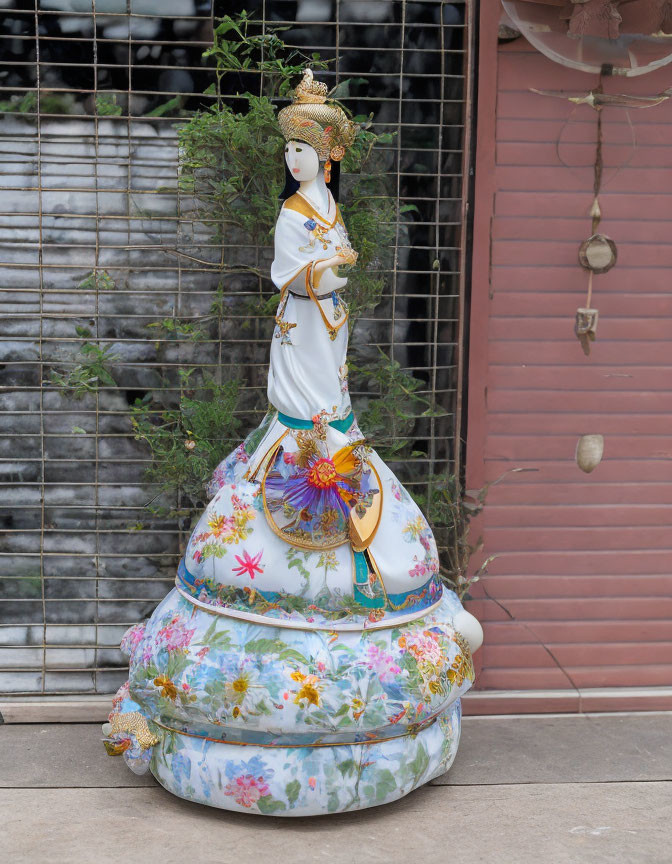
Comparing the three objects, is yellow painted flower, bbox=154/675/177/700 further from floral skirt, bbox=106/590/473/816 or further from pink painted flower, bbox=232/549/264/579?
pink painted flower, bbox=232/549/264/579

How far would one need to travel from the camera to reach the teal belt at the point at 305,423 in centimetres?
378

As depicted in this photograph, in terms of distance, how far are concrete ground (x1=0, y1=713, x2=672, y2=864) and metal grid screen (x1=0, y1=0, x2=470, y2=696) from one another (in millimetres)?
644

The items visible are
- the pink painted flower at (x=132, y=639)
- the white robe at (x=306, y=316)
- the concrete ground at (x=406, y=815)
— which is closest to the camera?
the concrete ground at (x=406, y=815)

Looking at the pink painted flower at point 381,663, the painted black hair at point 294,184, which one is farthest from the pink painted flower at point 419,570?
the painted black hair at point 294,184

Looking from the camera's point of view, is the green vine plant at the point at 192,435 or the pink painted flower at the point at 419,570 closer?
the pink painted flower at the point at 419,570

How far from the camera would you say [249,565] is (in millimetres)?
3742

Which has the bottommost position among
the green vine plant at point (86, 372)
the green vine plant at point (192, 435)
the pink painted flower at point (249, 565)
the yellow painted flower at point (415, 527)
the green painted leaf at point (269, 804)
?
the green painted leaf at point (269, 804)

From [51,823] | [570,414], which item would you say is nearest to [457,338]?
[570,414]

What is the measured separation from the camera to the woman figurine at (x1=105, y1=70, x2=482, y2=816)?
3.66 metres

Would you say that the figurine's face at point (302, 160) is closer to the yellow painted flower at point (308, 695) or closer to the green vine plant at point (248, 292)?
the green vine plant at point (248, 292)

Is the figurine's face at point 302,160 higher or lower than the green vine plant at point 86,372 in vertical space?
higher

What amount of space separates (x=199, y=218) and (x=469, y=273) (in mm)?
1124

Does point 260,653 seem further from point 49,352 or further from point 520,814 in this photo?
point 49,352

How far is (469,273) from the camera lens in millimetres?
4520
